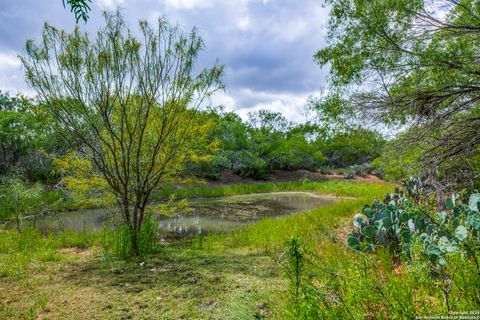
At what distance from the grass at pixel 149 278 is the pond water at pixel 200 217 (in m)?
1.69

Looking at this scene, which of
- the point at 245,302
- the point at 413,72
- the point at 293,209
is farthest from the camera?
the point at 293,209

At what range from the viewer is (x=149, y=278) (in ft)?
16.5

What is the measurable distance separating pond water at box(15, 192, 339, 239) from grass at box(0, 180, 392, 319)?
5.55ft

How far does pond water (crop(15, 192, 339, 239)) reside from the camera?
10.6m

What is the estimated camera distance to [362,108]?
736 cm

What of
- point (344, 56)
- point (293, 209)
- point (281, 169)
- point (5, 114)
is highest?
point (5, 114)

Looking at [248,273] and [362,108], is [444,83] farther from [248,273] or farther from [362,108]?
[248,273]

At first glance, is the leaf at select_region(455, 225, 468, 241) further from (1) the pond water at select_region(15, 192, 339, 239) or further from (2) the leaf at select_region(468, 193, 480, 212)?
(1) the pond water at select_region(15, 192, 339, 239)

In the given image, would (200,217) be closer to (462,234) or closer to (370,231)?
(370,231)

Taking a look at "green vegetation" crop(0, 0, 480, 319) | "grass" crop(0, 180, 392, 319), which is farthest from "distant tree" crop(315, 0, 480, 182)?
"grass" crop(0, 180, 392, 319)

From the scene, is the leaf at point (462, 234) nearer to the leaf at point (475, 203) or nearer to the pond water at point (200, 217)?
the leaf at point (475, 203)

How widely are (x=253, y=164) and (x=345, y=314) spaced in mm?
25275

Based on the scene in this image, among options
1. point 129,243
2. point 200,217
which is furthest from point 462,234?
point 200,217

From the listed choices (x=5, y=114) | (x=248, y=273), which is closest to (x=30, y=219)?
(x=5, y=114)
